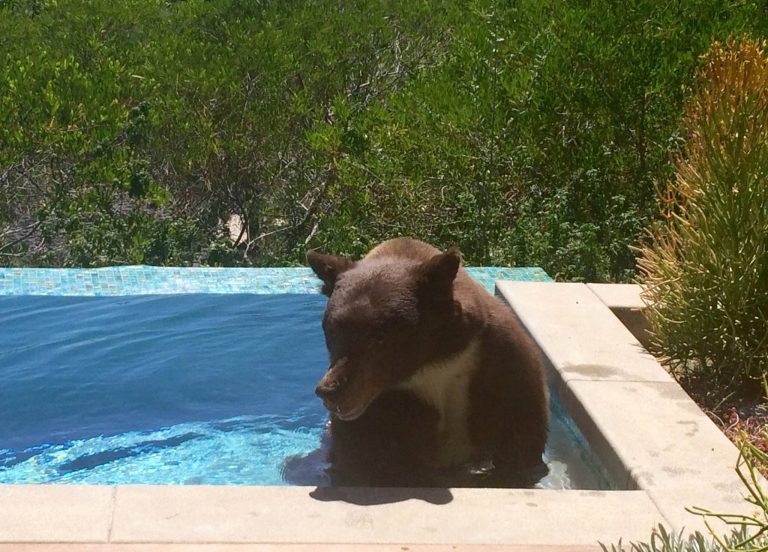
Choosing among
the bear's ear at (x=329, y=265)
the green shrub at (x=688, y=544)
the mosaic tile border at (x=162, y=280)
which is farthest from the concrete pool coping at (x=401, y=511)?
the mosaic tile border at (x=162, y=280)

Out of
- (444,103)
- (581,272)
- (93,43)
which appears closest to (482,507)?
(581,272)

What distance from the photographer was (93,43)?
12781 mm

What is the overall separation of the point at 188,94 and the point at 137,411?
5777 millimetres

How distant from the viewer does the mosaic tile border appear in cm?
858

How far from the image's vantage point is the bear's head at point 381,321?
4.24 m

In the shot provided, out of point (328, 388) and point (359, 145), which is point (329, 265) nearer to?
point (328, 388)

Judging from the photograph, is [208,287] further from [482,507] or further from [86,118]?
[482,507]

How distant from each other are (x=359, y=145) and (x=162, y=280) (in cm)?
302

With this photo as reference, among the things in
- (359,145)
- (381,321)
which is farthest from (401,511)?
(359,145)

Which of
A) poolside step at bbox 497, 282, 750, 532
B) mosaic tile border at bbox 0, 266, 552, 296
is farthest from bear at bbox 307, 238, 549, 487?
mosaic tile border at bbox 0, 266, 552, 296

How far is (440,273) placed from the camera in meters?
4.46

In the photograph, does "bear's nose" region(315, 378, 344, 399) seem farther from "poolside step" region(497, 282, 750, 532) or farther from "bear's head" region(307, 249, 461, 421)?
"poolside step" region(497, 282, 750, 532)

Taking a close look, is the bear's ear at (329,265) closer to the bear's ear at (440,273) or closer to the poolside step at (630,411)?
the bear's ear at (440,273)

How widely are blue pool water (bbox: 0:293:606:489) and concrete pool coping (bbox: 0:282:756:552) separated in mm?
539
